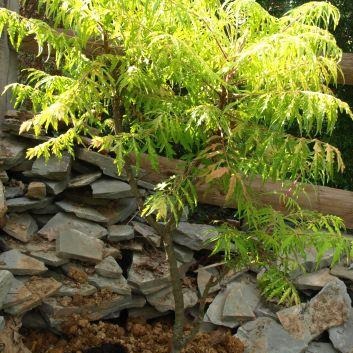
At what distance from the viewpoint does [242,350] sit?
3.55 m

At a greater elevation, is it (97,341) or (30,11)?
(30,11)

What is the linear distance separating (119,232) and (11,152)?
1023mm

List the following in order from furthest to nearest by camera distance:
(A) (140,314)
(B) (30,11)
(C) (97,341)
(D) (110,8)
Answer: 1. (B) (30,11)
2. (A) (140,314)
3. (C) (97,341)
4. (D) (110,8)

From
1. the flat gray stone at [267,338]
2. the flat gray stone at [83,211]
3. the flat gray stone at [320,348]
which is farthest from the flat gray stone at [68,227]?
the flat gray stone at [320,348]

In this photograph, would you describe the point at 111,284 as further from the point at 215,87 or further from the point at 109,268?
the point at 215,87

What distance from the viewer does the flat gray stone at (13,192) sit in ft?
12.7

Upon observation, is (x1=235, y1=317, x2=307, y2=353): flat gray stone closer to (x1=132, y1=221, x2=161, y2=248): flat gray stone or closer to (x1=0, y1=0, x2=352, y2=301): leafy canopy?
(x1=132, y1=221, x2=161, y2=248): flat gray stone

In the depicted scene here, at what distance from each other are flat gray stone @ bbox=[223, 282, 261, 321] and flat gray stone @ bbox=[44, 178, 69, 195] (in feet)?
4.77

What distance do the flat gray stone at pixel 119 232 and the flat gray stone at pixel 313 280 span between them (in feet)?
4.24

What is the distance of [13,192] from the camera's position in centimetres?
392

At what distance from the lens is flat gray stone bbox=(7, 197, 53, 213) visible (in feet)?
12.4

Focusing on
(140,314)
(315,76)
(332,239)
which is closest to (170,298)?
(140,314)

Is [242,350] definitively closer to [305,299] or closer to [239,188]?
[305,299]

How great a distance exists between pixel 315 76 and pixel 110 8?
2.99 feet
